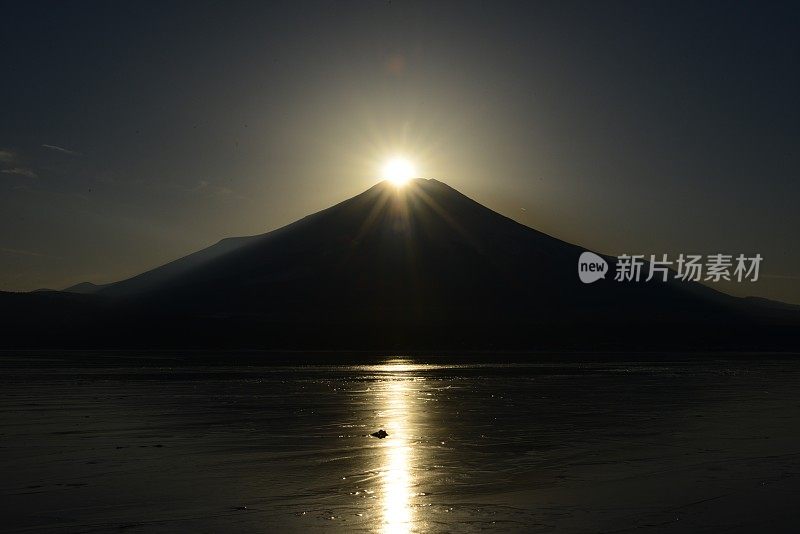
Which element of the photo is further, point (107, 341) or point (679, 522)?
point (107, 341)

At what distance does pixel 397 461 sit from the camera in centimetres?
1981

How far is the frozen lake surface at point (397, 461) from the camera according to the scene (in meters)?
14.3

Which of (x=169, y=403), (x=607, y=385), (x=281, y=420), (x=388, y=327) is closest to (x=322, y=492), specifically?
(x=281, y=420)

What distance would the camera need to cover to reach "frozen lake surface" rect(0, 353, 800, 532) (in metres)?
14.3

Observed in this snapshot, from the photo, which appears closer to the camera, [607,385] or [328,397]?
[328,397]

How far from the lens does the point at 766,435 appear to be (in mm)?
24578

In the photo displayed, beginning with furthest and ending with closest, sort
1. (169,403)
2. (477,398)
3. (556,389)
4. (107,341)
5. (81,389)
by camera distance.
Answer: (107,341), (556,389), (81,389), (477,398), (169,403)

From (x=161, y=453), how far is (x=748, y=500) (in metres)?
13.0

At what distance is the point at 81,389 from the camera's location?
39.8m

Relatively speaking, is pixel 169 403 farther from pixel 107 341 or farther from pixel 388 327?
pixel 388 327

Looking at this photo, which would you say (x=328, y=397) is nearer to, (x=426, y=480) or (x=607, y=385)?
(x=607, y=385)

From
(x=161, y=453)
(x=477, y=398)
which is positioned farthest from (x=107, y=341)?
(x=161, y=453)

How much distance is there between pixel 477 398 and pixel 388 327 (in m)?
139

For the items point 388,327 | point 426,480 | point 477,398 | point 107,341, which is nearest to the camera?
point 426,480
